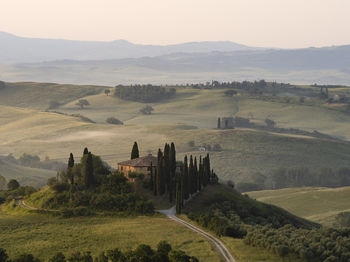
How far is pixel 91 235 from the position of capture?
64.9 metres

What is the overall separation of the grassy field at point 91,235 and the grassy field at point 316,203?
2310 inches

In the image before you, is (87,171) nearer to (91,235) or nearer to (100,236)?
(91,235)

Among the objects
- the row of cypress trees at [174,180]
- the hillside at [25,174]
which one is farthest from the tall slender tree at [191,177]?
the hillside at [25,174]

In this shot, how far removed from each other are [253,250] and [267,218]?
26716 millimetres


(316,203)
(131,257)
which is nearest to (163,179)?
(131,257)

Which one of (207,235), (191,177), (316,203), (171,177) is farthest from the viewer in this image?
(316,203)

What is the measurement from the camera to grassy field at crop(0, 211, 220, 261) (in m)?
59.6

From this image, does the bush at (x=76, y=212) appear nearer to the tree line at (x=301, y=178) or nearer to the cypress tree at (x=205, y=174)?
the cypress tree at (x=205, y=174)

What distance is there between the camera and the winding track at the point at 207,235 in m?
56.1

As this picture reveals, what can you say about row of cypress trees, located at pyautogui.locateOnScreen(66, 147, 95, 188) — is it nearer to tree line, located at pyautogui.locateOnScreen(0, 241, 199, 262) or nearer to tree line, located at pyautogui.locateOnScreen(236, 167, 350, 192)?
tree line, located at pyautogui.locateOnScreen(0, 241, 199, 262)

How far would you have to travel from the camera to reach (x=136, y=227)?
67188 millimetres

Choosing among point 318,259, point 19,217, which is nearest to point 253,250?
point 318,259

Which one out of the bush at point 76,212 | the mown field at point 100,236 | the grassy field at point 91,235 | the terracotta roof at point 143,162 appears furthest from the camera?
the terracotta roof at point 143,162

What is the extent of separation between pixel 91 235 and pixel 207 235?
523 inches
